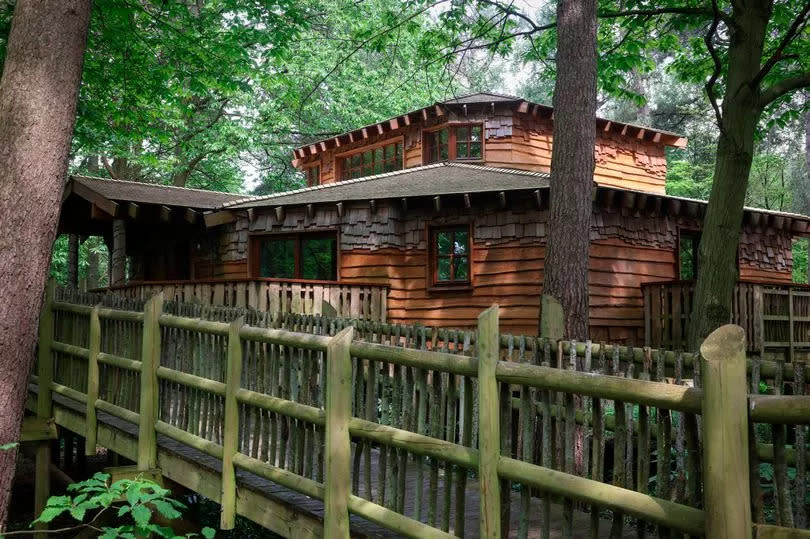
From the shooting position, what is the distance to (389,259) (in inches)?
737

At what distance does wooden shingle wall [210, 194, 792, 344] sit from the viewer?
56.9 ft

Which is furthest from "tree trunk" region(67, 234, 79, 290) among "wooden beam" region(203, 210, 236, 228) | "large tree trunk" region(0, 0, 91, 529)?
"large tree trunk" region(0, 0, 91, 529)

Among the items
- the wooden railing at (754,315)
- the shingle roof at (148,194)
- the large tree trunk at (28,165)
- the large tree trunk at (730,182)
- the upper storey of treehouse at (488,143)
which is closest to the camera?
the large tree trunk at (28,165)

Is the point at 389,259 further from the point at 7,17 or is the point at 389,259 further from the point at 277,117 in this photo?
the point at 277,117

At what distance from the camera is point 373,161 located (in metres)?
26.9

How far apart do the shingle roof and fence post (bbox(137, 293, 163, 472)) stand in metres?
12.1

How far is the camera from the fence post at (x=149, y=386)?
740 cm

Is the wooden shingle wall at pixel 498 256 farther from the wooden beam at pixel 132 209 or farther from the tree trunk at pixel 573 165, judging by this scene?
the tree trunk at pixel 573 165

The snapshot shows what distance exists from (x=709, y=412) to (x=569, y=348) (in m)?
3.46

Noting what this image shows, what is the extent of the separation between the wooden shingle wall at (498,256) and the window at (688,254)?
1.09 ft

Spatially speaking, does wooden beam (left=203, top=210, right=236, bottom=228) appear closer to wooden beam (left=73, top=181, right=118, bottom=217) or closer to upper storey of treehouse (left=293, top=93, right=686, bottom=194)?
wooden beam (left=73, top=181, right=118, bottom=217)

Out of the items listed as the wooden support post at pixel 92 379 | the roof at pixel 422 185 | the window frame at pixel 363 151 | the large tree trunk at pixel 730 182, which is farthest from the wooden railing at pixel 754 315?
the wooden support post at pixel 92 379

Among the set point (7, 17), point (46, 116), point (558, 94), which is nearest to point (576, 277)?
point (558, 94)

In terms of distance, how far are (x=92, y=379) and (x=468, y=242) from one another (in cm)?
1102
